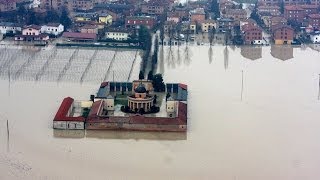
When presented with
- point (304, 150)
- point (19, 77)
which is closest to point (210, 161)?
point (304, 150)

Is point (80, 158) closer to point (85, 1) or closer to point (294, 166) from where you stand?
point (294, 166)

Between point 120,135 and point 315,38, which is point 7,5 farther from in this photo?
point 120,135

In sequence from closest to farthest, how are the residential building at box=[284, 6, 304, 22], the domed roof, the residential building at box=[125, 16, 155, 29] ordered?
the domed roof, the residential building at box=[125, 16, 155, 29], the residential building at box=[284, 6, 304, 22]

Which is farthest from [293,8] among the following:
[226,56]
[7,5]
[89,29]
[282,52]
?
[7,5]

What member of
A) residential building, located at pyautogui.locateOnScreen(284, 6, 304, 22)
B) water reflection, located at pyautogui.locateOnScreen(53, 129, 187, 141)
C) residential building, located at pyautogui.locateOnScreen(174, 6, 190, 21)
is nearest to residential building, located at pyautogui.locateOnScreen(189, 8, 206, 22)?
residential building, located at pyautogui.locateOnScreen(174, 6, 190, 21)

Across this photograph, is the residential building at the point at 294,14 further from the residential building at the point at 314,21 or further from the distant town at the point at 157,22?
the residential building at the point at 314,21

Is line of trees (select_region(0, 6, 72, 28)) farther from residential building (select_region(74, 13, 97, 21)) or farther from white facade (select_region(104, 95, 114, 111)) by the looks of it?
white facade (select_region(104, 95, 114, 111))
